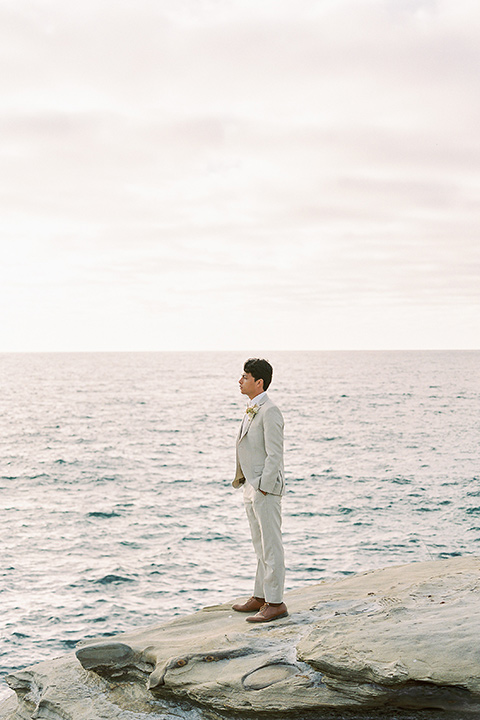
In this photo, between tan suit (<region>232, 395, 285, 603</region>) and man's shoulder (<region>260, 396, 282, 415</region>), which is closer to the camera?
tan suit (<region>232, 395, 285, 603</region>)

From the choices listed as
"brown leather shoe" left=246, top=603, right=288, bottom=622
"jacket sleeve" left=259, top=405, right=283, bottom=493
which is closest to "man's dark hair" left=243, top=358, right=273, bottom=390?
"jacket sleeve" left=259, top=405, right=283, bottom=493

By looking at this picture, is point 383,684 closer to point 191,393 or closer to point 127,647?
point 127,647

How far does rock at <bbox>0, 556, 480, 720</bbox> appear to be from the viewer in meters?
5.62

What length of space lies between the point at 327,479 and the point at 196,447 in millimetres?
14935

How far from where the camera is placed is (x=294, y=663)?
252 inches

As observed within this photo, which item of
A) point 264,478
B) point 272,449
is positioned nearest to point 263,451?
point 272,449

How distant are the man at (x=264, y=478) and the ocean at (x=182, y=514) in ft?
22.6

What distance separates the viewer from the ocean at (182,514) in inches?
654

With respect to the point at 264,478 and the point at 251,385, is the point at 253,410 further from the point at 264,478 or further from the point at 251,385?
the point at 264,478

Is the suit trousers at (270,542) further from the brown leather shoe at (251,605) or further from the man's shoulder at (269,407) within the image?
the man's shoulder at (269,407)

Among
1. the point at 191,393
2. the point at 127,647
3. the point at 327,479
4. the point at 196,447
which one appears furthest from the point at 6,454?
the point at 191,393

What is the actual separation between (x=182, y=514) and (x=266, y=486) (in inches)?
735

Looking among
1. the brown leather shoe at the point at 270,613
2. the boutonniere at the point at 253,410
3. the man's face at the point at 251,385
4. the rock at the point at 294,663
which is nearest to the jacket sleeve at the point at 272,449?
the boutonniere at the point at 253,410

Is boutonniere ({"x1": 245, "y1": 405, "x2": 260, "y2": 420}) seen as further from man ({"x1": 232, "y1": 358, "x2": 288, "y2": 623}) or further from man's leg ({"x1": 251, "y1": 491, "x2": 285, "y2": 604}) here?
man's leg ({"x1": 251, "y1": 491, "x2": 285, "y2": 604})
